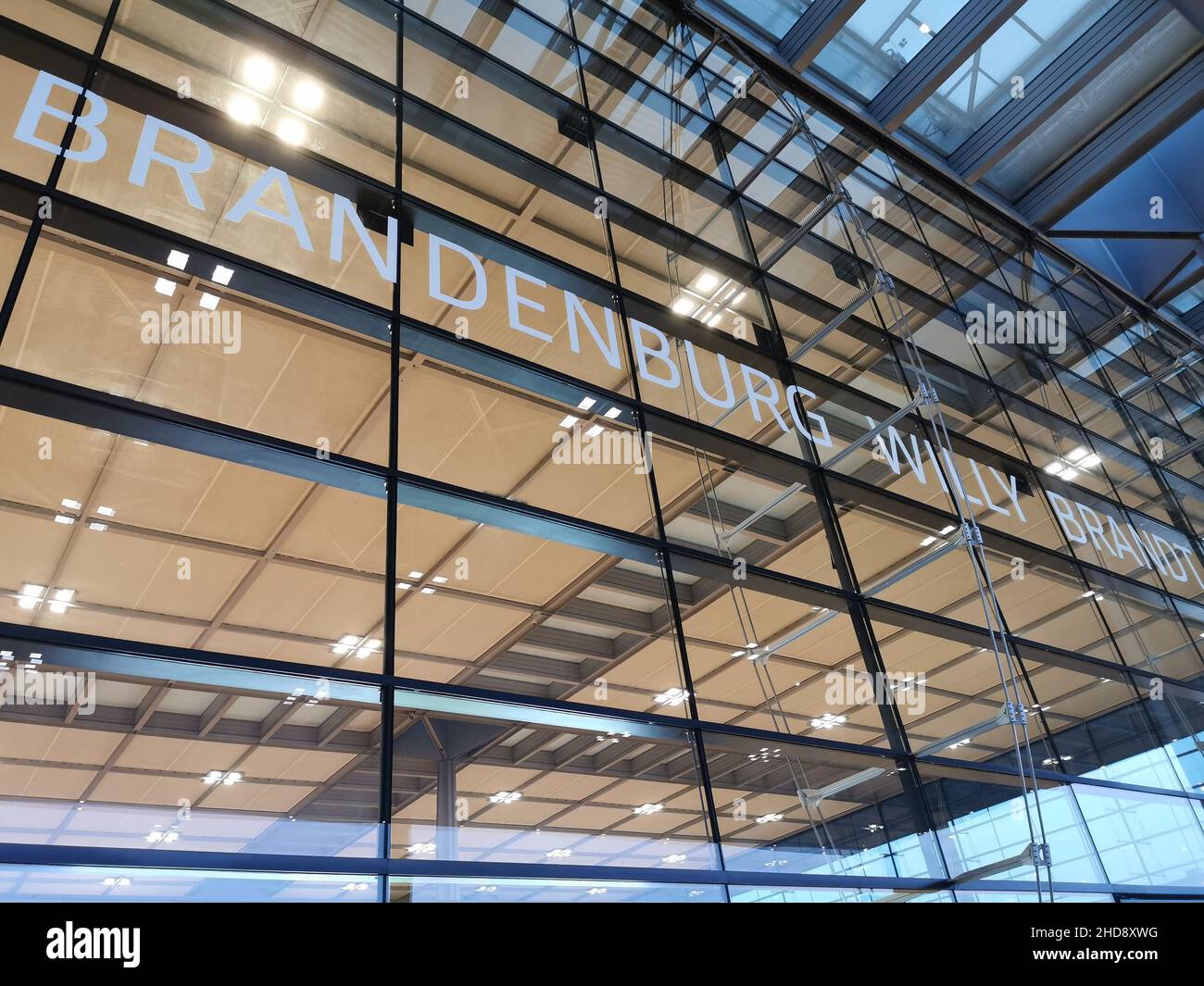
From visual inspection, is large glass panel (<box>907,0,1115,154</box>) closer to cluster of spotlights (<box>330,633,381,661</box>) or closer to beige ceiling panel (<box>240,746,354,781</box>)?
cluster of spotlights (<box>330,633,381,661</box>)

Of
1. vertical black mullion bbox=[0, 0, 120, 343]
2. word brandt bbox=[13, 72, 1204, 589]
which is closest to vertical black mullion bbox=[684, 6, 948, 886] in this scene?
word brandt bbox=[13, 72, 1204, 589]

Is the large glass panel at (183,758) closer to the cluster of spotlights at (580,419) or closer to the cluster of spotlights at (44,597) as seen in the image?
the cluster of spotlights at (44,597)

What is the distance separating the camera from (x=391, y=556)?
3.20 m

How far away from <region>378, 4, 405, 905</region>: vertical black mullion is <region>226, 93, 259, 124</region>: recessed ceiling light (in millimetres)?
664

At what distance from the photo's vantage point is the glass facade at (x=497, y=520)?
2658 millimetres

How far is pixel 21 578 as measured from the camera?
2586mm

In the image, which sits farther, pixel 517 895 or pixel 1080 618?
pixel 1080 618

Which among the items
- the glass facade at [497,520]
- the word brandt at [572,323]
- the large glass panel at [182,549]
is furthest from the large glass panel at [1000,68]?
the large glass panel at [182,549]

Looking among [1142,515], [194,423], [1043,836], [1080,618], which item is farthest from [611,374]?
[1142,515]

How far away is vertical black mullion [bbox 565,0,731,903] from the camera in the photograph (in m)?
3.47

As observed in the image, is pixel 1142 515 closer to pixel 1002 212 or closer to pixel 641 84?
pixel 1002 212

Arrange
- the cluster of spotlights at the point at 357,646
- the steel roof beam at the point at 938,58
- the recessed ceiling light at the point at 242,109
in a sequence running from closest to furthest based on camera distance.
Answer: the cluster of spotlights at the point at 357,646, the recessed ceiling light at the point at 242,109, the steel roof beam at the point at 938,58

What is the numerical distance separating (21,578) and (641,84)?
5135 millimetres

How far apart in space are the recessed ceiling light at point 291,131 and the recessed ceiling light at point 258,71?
0.68 feet
